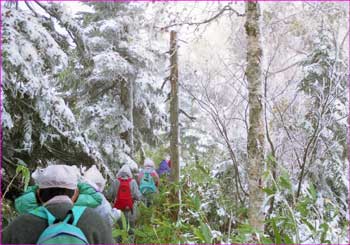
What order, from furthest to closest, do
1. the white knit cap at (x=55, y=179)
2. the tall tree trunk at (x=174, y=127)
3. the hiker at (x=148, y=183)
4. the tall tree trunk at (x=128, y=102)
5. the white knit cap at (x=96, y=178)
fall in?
the tall tree trunk at (x=128, y=102) → the tall tree trunk at (x=174, y=127) → the hiker at (x=148, y=183) → the white knit cap at (x=96, y=178) → the white knit cap at (x=55, y=179)

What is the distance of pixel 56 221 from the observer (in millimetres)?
2369

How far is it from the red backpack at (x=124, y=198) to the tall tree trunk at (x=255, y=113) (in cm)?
267

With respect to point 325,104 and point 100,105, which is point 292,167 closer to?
point 325,104

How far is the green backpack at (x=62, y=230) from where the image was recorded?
226cm

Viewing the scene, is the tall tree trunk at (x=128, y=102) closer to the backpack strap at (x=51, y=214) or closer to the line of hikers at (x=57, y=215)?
the line of hikers at (x=57, y=215)

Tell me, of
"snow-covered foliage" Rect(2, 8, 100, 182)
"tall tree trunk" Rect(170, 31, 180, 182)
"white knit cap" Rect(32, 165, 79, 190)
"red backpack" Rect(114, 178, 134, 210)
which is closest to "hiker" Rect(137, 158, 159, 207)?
"tall tree trunk" Rect(170, 31, 180, 182)

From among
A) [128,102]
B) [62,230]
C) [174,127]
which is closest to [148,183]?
[174,127]

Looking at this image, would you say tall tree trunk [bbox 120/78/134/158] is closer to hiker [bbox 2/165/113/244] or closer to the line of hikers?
the line of hikers

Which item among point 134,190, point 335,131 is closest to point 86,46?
point 134,190

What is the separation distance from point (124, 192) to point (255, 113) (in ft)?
10.4

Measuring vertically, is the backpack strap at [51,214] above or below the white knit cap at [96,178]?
above

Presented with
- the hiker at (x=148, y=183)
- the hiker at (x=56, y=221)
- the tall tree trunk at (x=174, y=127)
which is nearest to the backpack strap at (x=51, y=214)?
the hiker at (x=56, y=221)

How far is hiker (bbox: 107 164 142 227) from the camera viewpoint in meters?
7.34

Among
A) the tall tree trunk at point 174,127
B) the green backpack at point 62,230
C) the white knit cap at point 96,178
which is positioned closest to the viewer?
the green backpack at point 62,230
